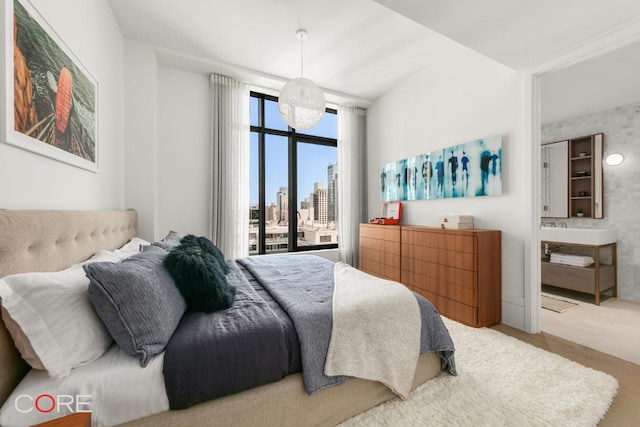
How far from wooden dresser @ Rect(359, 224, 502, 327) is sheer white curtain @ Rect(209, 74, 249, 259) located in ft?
6.82

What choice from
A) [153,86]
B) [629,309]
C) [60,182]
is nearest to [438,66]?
[153,86]

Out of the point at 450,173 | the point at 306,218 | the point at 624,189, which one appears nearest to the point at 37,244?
the point at 306,218

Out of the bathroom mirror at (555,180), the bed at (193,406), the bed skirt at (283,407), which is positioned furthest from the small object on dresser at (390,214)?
the bed skirt at (283,407)

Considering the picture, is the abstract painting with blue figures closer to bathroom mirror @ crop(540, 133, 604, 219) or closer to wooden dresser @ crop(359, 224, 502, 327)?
wooden dresser @ crop(359, 224, 502, 327)

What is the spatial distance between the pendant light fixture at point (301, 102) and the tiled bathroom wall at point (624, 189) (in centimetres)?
384

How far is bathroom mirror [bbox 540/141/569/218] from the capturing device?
3.85m

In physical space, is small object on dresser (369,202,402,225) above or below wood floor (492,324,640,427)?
above

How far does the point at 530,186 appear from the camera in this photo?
238cm

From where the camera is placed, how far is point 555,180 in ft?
13.1

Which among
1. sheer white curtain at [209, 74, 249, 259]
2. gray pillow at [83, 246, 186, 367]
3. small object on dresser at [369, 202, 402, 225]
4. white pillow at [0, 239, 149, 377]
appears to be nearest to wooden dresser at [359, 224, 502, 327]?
small object on dresser at [369, 202, 402, 225]

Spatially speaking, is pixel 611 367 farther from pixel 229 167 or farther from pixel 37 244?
pixel 229 167

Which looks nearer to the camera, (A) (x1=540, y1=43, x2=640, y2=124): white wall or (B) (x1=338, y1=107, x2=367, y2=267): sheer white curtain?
(A) (x1=540, y1=43, x2=640, y2=124): white wall

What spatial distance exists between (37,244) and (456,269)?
2977 millimetres

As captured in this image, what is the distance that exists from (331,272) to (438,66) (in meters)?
2.86
